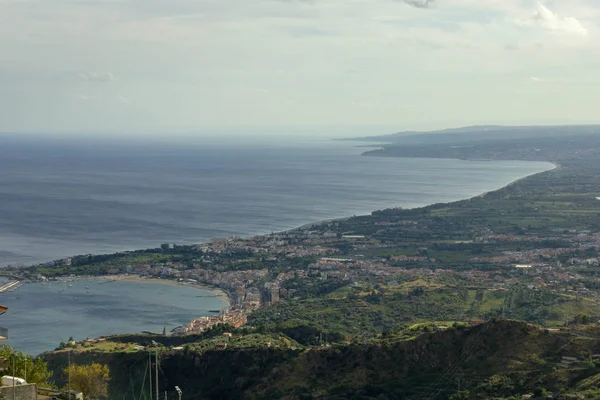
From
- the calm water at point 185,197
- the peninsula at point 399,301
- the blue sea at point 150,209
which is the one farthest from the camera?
the calm water at point 185,197

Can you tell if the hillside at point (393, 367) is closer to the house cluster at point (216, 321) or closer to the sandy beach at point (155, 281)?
the house cluster at point (216, 321)

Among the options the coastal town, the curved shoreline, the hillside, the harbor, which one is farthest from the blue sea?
the hillside

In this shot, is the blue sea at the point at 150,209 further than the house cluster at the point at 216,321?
Yes

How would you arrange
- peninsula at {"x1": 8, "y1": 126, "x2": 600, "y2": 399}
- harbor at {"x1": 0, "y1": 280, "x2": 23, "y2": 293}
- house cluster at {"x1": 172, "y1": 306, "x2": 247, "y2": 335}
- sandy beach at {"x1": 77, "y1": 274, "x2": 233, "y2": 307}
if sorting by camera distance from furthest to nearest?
sandy beach at {"x1": 77, "y1": 274, "x2": 233, "y2": 307} → harbor at {"x1": 0, "y1": 280, "x2": 23, "y2": 293} → house cluster at {"x1": 172, "y1": 306, "x2": 247, "y2": 335} → peninsula at {"x1": 8, "y1": 126, "x2": 600, "y2": 399}

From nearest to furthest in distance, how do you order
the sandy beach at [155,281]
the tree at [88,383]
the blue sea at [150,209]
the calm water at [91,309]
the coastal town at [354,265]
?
1. the tree at [88,383]
2. the calm water at [91,309]
3. the blue sea at [150,209]
4. the coastal town at [354,265]
5. the sandy beach at [155,281]

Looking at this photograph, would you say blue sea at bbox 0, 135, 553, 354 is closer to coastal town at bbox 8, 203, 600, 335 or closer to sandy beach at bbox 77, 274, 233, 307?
sandy beach at bbox 77, 274, 233, 307

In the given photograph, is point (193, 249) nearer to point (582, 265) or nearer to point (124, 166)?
point (582, 265)

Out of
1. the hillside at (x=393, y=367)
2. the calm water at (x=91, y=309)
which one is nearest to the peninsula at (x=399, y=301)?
the hillside at (x=393, y=367)
